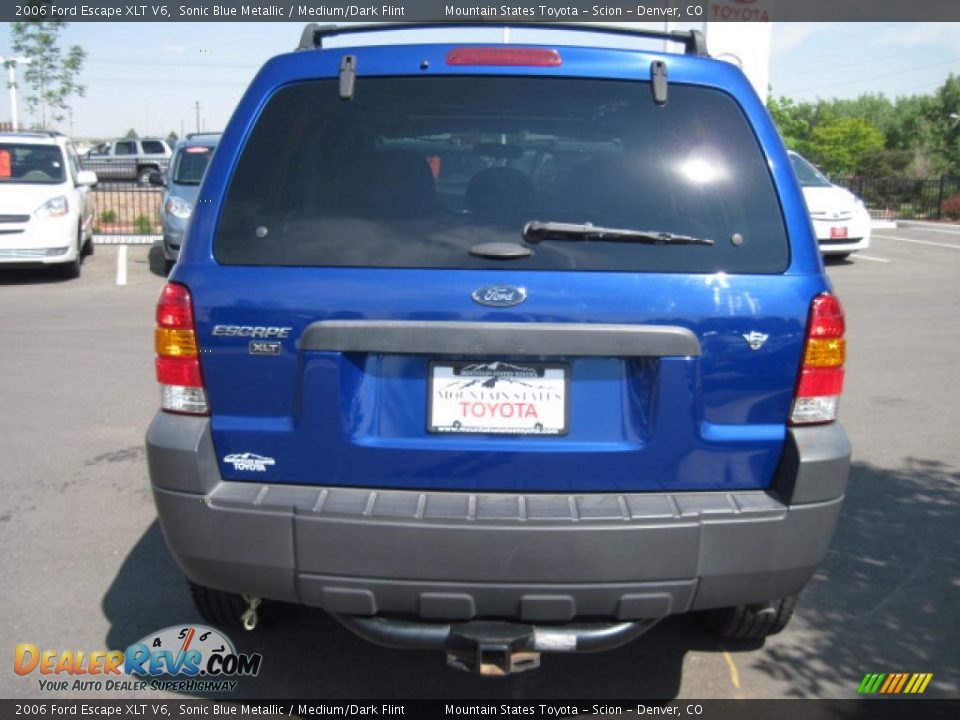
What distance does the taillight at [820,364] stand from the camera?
2.77 meters

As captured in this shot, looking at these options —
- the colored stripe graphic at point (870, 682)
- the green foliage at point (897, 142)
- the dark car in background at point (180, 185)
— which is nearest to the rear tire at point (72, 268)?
the dark car in background at point (180, 185)

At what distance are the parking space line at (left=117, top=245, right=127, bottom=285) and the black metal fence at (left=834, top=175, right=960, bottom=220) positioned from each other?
2009cm

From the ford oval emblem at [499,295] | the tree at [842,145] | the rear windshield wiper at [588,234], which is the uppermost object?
the tree at [842,145]

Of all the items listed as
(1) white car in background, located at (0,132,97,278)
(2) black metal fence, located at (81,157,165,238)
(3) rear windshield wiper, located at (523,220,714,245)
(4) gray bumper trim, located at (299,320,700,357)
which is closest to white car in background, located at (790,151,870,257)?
(1) white car in background, located at (0,132,97,278)

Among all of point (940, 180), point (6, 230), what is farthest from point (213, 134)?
point (940, 180)

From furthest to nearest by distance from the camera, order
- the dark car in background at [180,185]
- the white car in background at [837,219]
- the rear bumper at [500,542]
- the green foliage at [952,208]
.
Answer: the green foliage at [952,208]
the white car in background at [837,219]
the dark car in background at [180,185]
the rear bumper at [500,542]

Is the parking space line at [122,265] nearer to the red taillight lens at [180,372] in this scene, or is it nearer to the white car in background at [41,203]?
the white car in background at [41,203]

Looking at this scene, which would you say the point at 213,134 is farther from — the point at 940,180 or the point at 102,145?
the point at 102,145

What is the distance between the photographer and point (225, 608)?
3459 millimetres

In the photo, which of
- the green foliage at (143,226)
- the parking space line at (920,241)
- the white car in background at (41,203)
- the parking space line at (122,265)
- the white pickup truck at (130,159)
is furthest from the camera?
the white pickup truck at (130,159)

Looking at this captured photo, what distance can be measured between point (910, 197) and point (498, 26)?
89.8ft

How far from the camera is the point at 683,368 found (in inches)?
106

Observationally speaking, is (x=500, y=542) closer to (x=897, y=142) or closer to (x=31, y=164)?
(x=31, y=164)

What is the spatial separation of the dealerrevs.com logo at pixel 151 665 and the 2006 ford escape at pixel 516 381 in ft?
2.42
